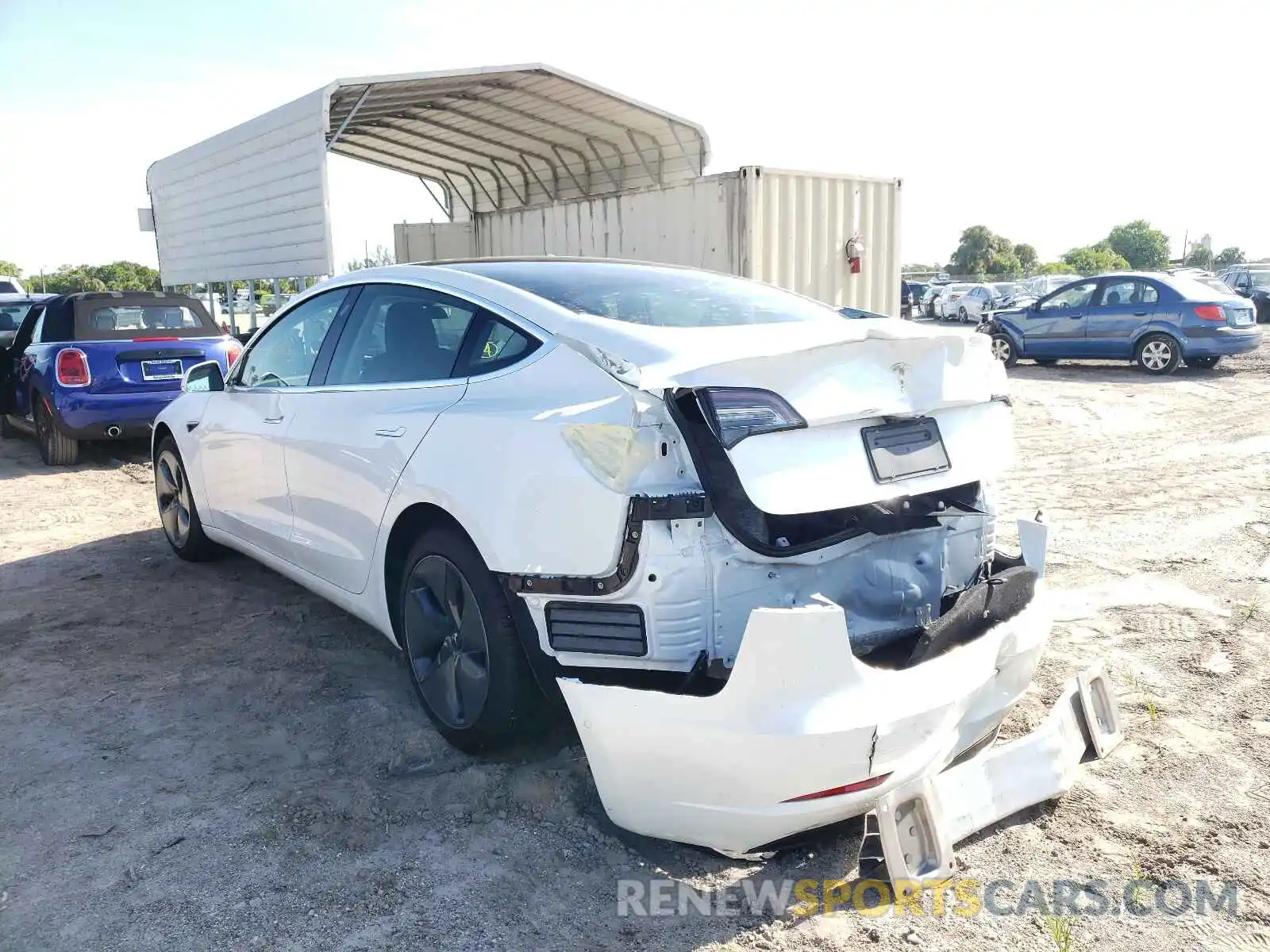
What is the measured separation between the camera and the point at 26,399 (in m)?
9.15

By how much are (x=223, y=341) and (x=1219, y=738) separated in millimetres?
7959

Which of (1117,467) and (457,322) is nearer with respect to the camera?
(457,322)

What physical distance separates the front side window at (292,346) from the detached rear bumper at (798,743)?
223cm

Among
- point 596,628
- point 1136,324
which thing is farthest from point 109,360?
point 1136,324

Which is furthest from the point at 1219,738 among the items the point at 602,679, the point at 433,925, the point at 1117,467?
the point at 1117,467

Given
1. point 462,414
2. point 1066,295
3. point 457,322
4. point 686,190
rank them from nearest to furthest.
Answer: point 462,414 → point 457,322 → point 686,190 → point 1066,295

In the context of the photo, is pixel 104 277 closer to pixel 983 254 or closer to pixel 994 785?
pixel 983 254

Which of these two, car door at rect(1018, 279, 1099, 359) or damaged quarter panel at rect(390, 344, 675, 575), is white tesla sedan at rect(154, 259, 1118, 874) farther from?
car door at rect(1018, 279, 1099, 359)

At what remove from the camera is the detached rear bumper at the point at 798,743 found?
2256 mm

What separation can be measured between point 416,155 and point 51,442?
7853 millimetres

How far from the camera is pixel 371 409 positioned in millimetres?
3453

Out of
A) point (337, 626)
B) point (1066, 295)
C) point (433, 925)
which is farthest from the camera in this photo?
point (1066, 295)

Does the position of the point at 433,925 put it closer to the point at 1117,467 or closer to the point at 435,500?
the point at 435,500

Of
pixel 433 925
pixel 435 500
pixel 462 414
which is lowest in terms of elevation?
pixel 433 925
